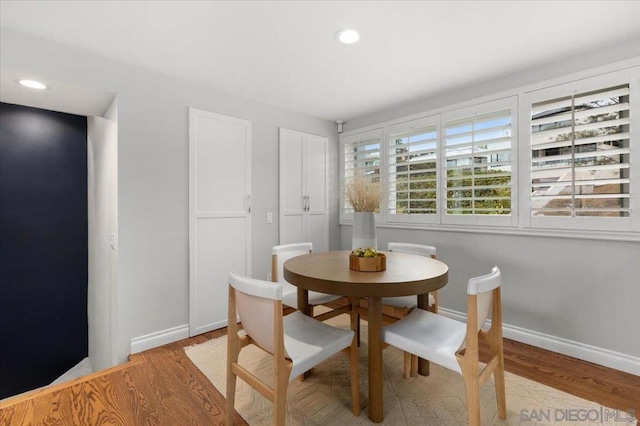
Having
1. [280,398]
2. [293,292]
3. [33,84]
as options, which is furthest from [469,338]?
[33,84]

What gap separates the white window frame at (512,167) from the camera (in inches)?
101

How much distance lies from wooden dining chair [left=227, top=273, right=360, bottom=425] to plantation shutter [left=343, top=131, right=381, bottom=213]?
1.99 meters

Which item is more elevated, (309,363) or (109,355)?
(309,363)

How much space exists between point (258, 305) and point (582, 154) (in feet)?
8.27

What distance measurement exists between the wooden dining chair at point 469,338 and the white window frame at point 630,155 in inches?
49.1

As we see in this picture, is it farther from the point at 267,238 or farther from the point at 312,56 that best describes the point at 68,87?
the point at 267,238

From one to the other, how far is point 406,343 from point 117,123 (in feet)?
8.44

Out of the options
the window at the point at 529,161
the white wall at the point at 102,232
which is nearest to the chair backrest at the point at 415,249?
the window at the point at 529,161

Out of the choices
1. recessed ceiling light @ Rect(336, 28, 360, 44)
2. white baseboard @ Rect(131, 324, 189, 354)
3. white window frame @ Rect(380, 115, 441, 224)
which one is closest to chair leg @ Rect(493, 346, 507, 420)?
white window frame @ Rect(380, 115, 441, 224)

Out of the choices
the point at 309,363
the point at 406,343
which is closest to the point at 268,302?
the point at 309,363

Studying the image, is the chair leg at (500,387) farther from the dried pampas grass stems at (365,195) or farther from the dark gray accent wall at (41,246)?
the dark gray accent wall at (41,246)

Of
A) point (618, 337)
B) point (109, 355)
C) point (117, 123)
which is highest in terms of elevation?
point (117, 123)

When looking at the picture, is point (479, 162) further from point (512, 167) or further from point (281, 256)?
point (281, 256)

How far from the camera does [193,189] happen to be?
2.75 m
